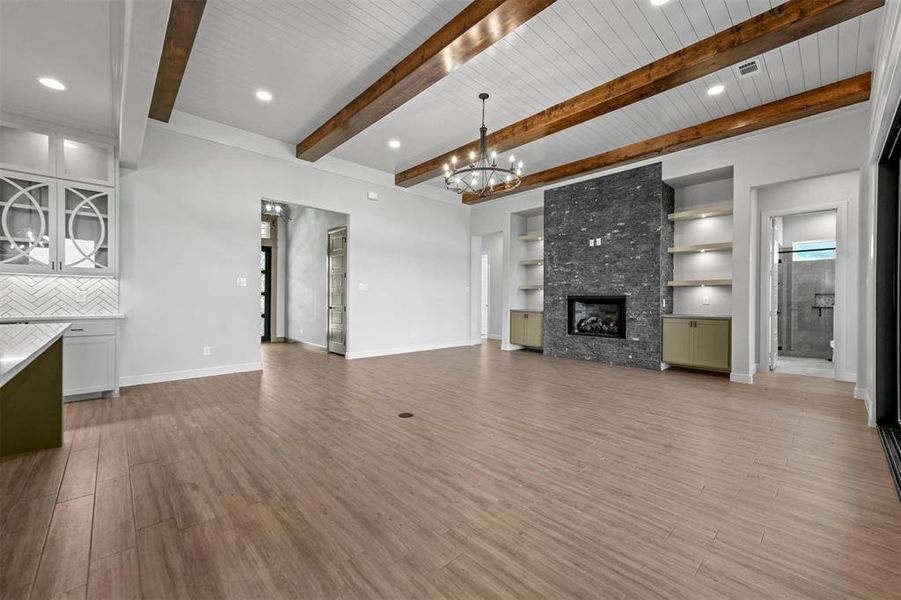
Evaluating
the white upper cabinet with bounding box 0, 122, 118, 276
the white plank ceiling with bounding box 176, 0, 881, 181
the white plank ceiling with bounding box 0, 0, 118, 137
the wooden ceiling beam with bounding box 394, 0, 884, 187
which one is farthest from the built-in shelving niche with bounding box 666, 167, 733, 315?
the white upper cabinet with bounding box 0, 122, 118, 276

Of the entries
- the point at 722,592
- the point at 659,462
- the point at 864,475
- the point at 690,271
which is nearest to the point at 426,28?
the point at 659,462

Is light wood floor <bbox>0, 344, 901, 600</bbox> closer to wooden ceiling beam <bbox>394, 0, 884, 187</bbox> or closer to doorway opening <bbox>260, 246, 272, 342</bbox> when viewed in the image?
wooden ceiling beam <bbox>394, 0, 884, 187</bbox>

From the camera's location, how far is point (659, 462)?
256 centimetres

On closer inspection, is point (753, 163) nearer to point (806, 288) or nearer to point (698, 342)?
point (698, 342)

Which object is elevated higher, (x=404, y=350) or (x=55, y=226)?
(x=55, y=226)

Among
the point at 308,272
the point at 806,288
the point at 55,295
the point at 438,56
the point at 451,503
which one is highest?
the point at 438,56

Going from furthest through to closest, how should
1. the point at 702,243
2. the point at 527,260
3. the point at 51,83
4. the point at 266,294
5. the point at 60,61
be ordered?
the point at 266,294
the point at 527,260
the point at 702,243
the point at 51,83
the point at 60,61

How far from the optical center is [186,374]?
16.3 ft

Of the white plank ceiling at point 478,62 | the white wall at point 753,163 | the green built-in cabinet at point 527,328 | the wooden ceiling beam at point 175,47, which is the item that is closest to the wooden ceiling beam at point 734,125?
the white plank ceiling at point 478,62

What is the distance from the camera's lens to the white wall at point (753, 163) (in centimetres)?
442

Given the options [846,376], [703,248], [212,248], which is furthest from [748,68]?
[212,248]

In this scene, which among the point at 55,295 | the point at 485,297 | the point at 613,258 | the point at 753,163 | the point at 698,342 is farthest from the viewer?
the point at 485,297

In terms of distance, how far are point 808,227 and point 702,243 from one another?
2.85 meters

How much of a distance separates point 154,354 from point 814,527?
20.4 ft
